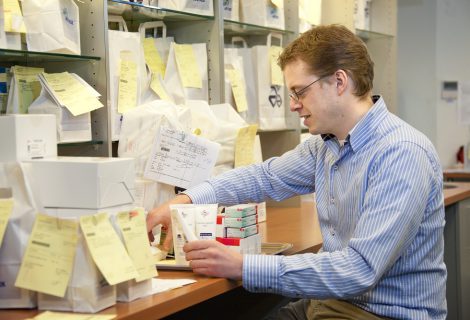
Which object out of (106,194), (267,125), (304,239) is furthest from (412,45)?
(106,194)

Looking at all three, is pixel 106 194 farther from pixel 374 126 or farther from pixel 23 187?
pixel 374 126

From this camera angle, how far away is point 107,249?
1653mm

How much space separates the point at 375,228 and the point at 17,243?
89 cm

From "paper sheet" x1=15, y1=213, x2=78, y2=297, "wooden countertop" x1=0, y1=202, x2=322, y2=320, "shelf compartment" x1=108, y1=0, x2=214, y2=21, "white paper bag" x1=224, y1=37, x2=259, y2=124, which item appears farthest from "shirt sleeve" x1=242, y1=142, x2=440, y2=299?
"white paper bag" x1=224, y1=37, x2=259, y2=124

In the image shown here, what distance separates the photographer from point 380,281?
81.4 inches

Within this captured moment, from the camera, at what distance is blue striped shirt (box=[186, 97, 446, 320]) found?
191 centimetres

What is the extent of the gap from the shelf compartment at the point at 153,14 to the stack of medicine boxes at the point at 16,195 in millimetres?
918

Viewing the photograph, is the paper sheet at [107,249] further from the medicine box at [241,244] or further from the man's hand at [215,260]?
the medicine box at [241,244]

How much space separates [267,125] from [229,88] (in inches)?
12.4

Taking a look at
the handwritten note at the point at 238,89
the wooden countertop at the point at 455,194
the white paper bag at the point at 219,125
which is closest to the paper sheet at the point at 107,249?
the white paper bag at the point at 219,125

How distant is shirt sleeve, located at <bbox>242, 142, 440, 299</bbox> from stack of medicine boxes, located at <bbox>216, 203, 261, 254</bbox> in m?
0.16

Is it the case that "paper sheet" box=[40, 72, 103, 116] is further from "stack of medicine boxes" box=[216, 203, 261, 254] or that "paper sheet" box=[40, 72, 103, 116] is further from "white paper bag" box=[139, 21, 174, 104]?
"stack of medicine boxes" box=[216, 203, 261, 254]

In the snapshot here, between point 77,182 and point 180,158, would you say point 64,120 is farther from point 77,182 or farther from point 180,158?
point 77,182

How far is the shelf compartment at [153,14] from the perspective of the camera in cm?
267
